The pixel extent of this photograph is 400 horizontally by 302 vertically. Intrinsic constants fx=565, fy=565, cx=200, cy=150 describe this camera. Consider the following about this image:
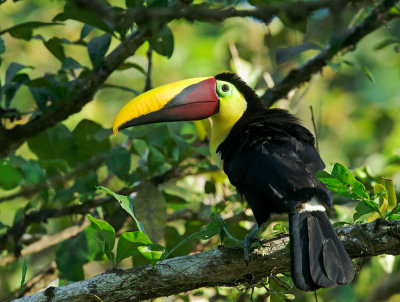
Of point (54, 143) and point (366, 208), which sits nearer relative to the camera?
point (366, 208)

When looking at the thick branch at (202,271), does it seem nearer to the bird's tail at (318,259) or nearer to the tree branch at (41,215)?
the bird's tail at (318,259)

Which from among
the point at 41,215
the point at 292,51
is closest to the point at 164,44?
the point at 292,51

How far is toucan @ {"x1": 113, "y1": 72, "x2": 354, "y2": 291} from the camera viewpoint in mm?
2471

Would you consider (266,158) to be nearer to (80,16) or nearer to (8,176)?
(80,16)

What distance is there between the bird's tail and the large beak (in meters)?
1.44

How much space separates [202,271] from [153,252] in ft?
0.82

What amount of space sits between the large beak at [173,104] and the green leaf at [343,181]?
1490 mm

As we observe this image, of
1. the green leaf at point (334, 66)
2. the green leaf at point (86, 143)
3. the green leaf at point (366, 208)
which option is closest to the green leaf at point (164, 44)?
the green leaf at point (86, 143)

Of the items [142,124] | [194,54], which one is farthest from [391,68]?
[142,124]

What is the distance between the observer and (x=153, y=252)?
2.40 m

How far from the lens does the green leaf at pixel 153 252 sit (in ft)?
7.91

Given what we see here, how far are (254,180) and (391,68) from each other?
460 cm

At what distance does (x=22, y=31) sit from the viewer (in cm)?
353

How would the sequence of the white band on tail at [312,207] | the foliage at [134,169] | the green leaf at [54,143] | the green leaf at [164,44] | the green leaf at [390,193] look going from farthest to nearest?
the green leaf at [54,143]
the green leaf at [164,44]
the foliage at [134,169]
the white band on tail at [312,207]
the green leaf at [390,193]
